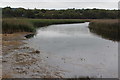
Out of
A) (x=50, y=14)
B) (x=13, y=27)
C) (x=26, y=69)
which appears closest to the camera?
(x=26, y=69)


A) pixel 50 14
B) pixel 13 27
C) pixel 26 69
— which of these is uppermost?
pixel 50 14

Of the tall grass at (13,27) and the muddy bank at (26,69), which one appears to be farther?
the tall grass at (13,27)

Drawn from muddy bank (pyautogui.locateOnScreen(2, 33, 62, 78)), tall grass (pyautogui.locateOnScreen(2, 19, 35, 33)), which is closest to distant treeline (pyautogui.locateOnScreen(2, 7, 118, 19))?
tall grass (pyautogui.locateOnScreen(2, 19, 35, 33))

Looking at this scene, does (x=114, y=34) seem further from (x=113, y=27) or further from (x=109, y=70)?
(x=109, y=70)

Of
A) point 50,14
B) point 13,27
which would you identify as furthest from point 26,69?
point 50,14

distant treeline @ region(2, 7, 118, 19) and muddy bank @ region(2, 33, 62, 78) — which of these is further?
distant treeline @ region(2, 7, 118, 19)

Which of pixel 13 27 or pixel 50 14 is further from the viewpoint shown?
pixel 50 14

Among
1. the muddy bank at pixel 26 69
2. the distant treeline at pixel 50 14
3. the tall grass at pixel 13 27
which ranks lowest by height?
the muddy bank at pixel 26 69

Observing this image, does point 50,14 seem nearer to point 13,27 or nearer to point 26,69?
point 13,27

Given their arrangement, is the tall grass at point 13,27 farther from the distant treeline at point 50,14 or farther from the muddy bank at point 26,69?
the distant treeline at point 50,14

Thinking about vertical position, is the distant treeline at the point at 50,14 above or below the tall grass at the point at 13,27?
above

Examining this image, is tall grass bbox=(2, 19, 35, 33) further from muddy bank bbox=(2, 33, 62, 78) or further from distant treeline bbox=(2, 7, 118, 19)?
distant treeline bbox=(2, 7, 118, 19)

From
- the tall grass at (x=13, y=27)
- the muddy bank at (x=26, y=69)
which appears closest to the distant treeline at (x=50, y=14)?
the tall grass at (x=13, y=27)

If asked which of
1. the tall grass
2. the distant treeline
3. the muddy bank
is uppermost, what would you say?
the distant treeline
